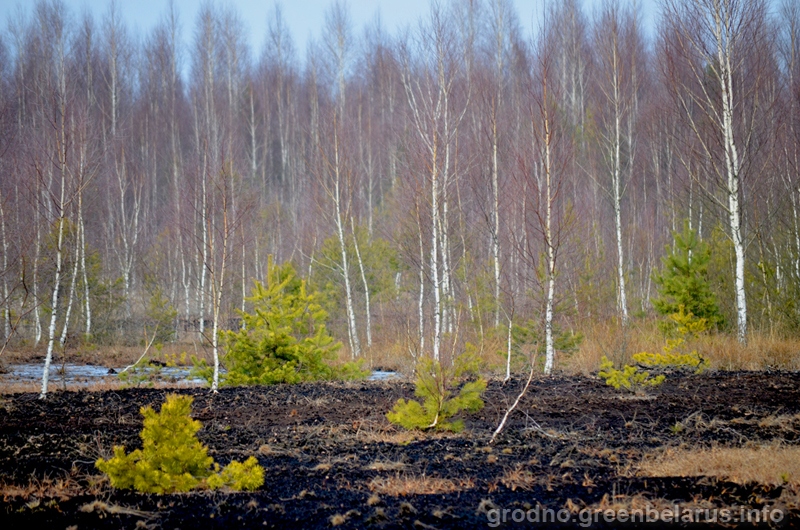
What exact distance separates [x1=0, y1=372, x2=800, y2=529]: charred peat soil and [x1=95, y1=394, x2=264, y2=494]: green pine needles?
104 mm

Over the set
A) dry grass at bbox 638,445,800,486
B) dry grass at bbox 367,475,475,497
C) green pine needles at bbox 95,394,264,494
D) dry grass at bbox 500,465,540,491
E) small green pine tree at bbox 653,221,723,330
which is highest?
small green pine tree at bbox 653,221,723,330

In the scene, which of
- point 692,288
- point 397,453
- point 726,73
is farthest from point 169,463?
point 726,73

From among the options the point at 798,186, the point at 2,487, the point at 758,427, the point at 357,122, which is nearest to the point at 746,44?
the point at 798,186

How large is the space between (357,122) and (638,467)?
75.0 feet

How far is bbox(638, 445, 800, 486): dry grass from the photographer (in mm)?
3912

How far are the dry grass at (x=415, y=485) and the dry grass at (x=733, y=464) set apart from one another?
4.23 ft

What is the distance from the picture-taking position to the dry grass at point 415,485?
13.3 ft

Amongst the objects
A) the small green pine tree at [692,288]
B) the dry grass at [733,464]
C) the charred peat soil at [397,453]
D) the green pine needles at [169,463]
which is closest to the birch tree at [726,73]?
the small green pine tree at [692,288]

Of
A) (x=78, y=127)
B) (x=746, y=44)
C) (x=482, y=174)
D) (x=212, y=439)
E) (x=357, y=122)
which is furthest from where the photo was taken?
(x=357, y=122)

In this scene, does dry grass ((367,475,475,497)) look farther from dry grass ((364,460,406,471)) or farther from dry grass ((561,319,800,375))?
dry grass ((561,319,800,375))

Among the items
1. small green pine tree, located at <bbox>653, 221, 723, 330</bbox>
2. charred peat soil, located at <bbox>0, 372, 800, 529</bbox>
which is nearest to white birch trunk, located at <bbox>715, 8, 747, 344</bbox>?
small green pine tree, located at <bbox>653, 221, 723, 330</bbox>

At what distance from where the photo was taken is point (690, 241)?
12664 millimetres

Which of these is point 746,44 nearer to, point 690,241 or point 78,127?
point 690,241

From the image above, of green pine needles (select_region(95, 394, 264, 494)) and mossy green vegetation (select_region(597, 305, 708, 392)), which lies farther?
mossy green vegetation (select_region(597, 305, 708, 392))
